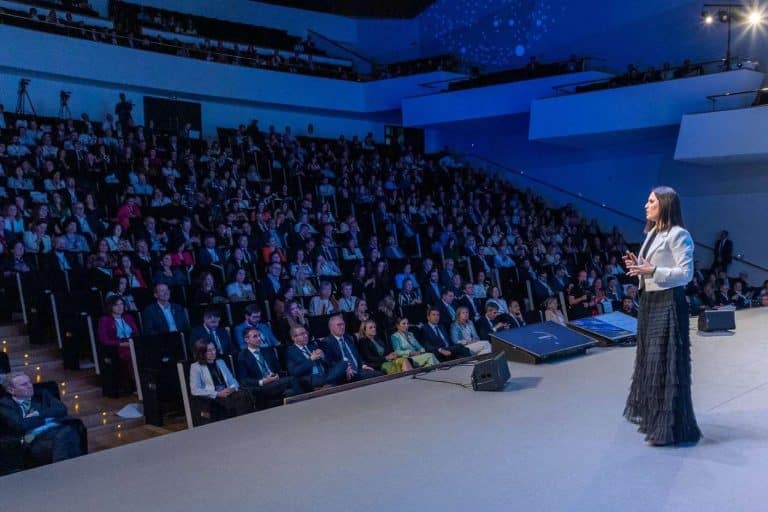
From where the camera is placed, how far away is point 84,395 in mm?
4898

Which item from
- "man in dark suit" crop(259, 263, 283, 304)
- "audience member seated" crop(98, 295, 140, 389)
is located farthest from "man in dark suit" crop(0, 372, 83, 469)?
"man in dark suit" crop(259, 263, 283, 304)

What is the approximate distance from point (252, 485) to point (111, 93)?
959 centimetres

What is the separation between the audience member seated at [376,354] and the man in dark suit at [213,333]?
3.22 feet

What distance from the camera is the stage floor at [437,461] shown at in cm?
237

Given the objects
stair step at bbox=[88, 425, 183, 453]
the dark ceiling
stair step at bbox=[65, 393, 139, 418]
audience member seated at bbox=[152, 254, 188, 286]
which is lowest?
stair step at bbox=[88, 425, 183, 453]

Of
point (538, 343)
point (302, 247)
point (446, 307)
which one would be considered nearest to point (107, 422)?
point (538, 343)

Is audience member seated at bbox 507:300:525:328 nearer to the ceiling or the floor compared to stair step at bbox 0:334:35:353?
nearer to the floor

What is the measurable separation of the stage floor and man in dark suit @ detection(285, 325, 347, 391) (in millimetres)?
669

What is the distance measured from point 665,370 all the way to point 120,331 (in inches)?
149

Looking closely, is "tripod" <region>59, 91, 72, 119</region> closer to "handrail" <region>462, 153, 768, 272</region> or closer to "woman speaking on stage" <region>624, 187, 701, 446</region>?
"handrail" <region>462, 153, 768, 272</region>

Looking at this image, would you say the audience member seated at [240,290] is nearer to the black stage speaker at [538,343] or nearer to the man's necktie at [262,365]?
the man's necktie at [262,365]

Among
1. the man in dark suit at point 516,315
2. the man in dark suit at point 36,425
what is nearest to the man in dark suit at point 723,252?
the man in dark suit at point 516,315

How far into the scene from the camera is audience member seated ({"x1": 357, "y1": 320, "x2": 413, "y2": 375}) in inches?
203

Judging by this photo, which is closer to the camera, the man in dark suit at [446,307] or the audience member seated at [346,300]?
the audience member seated at [346,300]
